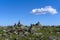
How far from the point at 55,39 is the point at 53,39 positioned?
4.57 metres

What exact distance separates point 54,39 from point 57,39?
5859 mm

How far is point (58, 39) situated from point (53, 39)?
363 inches

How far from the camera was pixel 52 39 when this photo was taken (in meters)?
188

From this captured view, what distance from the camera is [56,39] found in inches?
7608

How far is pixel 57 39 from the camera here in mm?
193750

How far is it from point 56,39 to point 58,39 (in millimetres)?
2723

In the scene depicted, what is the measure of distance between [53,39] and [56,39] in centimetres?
677

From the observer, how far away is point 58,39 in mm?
194125

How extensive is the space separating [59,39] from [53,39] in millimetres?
11643

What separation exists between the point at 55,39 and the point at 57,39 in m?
3.50

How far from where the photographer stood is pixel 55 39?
191625 millimetres

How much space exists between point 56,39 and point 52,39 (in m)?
7.69

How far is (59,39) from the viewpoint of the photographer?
643ft

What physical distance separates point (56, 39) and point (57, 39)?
54.7 inches
